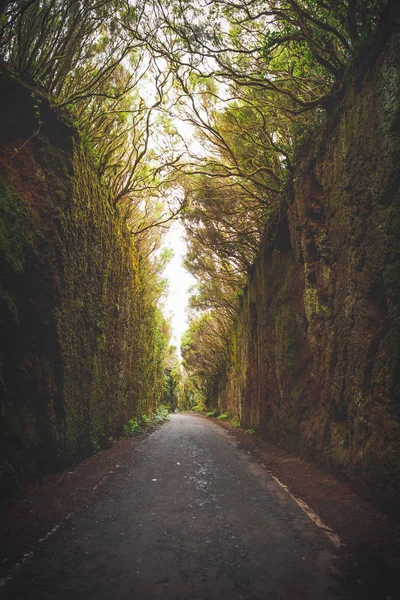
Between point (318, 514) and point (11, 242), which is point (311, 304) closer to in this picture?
point (318, 514)

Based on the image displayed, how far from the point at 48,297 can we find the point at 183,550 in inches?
181

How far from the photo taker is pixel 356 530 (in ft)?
11.4

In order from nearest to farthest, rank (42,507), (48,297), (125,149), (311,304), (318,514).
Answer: (318,514) < (42,507) < (48,297) < (311,304) < (125,149)

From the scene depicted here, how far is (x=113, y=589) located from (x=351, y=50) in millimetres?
7459

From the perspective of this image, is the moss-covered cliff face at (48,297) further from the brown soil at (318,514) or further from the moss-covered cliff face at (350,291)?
the moss-covered cliff face at (350,291)

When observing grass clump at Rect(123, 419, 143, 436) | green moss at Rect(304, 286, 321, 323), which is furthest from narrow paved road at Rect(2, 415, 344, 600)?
grass clump at Rect(123, 419, 143, 436)

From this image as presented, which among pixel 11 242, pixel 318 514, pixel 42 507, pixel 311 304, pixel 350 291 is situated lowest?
pixel 42 507

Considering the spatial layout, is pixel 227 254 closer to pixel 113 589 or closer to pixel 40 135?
pixel 40 135

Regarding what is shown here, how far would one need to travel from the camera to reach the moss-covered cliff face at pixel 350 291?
4.11m

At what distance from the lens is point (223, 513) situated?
4.03 metres

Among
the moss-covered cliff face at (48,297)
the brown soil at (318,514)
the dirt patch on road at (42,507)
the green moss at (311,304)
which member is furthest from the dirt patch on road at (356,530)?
the moss-covered cliff face at (48,297)

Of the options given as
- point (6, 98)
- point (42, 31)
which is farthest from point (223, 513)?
point (42, 31)

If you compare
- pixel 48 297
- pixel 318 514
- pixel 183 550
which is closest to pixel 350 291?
pixel 318 514

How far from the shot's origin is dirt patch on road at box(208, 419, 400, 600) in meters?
2.58
